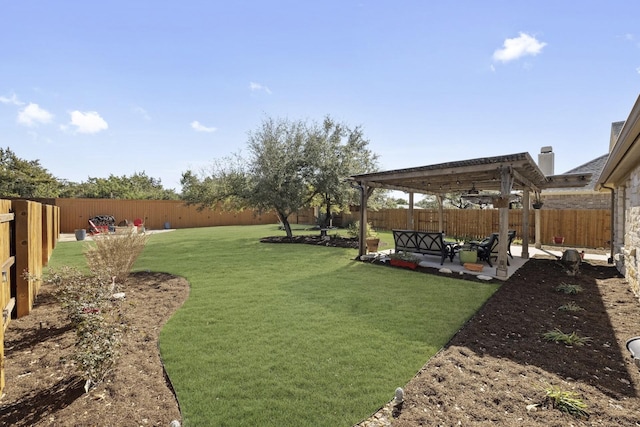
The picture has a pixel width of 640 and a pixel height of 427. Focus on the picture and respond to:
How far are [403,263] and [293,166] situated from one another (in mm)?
7307

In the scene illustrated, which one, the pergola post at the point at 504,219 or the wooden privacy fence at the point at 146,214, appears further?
the wooden privacy fence at the point at 146,214

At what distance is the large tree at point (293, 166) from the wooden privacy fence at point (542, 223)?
17.7ft

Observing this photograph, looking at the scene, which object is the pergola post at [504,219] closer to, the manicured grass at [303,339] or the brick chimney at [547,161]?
the manicured grass at [303,339]

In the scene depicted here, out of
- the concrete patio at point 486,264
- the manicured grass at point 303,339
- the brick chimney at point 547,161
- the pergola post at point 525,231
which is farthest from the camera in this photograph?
the brick chimney at point 547,161

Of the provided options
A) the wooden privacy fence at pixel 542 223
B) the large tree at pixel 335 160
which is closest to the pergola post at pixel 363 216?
the large tree at pixel 335 160

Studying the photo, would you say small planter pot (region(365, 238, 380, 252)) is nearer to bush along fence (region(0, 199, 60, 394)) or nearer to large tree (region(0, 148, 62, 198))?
bush along fence (region(0, 199, 60, 394))

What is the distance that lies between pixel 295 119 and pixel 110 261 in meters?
10.4

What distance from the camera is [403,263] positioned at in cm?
773

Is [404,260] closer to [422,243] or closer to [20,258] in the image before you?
[422,243]

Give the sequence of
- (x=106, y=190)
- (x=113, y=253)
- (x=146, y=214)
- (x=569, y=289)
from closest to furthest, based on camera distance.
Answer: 1. (x=113, y=253)
2. (x=569, y=289)
3. (x=146, y=214)
4. (x=106, y=190)

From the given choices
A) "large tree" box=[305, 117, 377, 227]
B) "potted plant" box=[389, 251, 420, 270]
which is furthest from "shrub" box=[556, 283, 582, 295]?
"large tree" box=[305, 117, 377, 227]

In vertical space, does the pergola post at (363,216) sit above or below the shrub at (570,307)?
above

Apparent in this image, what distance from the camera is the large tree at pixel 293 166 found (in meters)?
12.9

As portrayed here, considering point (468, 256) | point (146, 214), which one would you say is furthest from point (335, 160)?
point (146, 214)
